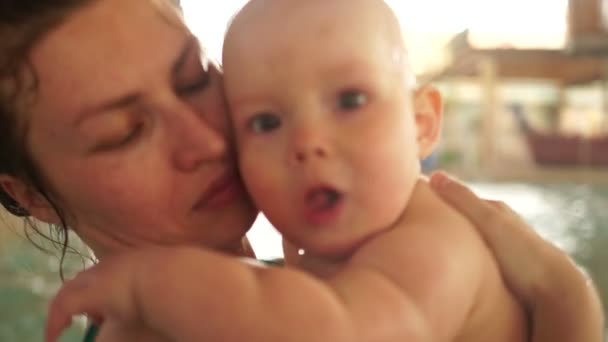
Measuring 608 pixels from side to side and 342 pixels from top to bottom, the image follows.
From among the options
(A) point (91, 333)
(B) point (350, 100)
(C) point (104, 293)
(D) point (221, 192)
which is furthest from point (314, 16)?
(A) point (91, 333)

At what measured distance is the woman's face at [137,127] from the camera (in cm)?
64

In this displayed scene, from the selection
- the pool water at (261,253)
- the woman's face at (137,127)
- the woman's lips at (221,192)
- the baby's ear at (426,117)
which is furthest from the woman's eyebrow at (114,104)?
the pool water at (261,253)

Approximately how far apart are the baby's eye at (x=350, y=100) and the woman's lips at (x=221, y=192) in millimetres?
135

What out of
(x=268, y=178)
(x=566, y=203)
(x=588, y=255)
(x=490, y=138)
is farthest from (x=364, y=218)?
(x=490, y=138)

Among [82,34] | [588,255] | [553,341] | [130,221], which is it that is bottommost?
[588,255]

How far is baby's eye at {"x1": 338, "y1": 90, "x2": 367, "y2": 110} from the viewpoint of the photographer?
1.98 feet

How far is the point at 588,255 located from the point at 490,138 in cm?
123

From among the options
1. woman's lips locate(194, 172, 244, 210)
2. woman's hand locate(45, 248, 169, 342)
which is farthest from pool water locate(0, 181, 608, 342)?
woman's hand locate(45, 248, 169, 342)

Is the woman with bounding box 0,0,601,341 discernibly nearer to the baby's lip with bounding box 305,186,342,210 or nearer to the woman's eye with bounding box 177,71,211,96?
the woman's eye with bounding box 177,71,211,96

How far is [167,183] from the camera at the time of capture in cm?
65

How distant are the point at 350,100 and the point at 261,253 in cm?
65

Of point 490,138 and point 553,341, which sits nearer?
point 553,341

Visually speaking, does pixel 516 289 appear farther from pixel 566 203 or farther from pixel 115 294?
pixel 566 203

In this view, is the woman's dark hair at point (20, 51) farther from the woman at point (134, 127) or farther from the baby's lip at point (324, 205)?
the baby's lip at point (324, 205)
